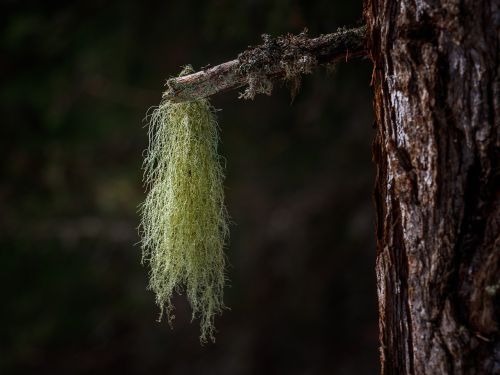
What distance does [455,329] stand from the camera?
1.21 meters

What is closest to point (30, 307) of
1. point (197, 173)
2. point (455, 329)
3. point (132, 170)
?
point (132, 170)

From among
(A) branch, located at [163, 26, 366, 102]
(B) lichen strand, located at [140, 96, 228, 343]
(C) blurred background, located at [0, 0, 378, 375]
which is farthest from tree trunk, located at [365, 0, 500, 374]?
(C) blurred background, located at [0, 0, 378, 375]

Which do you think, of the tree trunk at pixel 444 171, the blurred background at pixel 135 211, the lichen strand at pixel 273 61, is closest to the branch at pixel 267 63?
the lichen strand at pixel 273 61

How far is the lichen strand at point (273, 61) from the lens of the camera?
55.1 inches

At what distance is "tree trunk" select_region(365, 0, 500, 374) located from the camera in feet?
3.80

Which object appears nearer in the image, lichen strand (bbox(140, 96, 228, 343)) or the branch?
the branch

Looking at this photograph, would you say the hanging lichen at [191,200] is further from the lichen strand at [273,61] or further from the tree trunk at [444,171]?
the tree trunk at [444,171]

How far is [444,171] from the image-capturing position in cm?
120

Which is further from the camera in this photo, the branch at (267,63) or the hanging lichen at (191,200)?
the hanging lichen at (191,200)

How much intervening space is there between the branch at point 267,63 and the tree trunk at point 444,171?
4.1 inches

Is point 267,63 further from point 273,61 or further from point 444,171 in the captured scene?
point 444,171

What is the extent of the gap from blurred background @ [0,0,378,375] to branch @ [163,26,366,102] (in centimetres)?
289

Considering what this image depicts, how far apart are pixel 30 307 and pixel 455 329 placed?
585 cm

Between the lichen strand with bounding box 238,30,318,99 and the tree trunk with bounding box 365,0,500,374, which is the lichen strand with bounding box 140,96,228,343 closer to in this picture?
the lichen strand with bounding box 238,30,318,99
